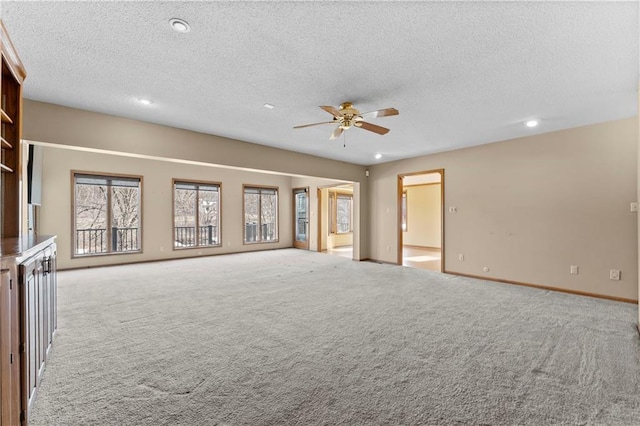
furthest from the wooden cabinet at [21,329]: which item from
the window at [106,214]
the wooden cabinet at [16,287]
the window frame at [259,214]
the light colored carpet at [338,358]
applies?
the window frame at [259,214]

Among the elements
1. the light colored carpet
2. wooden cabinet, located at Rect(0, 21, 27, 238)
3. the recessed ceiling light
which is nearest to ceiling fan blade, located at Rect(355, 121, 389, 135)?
the recessed ceiling light

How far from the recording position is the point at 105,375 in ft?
6.84

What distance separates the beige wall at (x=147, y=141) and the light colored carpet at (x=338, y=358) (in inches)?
82.5

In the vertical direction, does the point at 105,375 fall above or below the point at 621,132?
below

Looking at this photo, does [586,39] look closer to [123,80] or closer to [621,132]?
[621,132]

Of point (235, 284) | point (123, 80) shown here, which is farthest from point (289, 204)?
point (123, 80)

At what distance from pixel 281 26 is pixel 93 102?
2826 millimetres

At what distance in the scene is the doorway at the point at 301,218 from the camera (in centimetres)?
933

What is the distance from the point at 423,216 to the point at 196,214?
7505mm

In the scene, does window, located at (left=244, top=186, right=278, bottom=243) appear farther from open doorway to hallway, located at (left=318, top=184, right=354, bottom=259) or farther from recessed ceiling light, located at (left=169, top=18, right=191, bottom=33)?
recessed ceiling light, located at (left=169, top=18, right=191, bottom=33)

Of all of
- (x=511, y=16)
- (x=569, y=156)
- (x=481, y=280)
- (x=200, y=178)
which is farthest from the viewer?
(x=200, y=178)

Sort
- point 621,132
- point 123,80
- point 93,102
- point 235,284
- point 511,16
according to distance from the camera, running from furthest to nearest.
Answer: point 235,284 < point 621,132 < point 93,102 < point 123,80 < point 511,16

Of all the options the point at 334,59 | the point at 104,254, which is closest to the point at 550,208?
the point at 334,59

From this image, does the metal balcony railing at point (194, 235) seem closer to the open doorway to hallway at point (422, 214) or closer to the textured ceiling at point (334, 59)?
the textured ceiling at point (334, 59)
